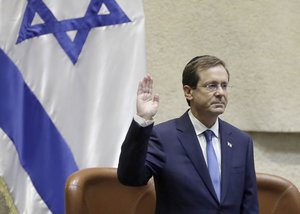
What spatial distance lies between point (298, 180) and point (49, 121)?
1.47 m

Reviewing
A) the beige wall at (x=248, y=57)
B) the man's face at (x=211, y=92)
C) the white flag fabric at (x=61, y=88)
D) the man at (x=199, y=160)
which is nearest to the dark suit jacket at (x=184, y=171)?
the man at (x=199, y=160)

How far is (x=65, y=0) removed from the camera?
2.97 m

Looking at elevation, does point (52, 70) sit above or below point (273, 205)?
above

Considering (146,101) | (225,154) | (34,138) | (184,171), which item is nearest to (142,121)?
(146,101)

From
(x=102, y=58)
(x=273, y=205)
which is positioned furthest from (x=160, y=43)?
(x=273, y=205)

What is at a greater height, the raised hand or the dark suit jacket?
the raised hand

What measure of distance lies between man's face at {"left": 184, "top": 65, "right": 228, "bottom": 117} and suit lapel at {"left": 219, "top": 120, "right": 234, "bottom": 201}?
0.11 metres

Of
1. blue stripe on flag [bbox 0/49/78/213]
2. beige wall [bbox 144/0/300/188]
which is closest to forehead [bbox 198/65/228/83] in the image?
blue stripe on flag [bbox 0/49/78/213]

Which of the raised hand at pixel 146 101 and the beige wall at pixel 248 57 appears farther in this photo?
the beige wall at pixel 248 57

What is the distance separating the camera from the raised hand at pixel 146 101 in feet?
6.36

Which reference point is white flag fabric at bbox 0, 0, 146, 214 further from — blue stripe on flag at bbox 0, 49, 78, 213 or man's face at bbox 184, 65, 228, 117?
man's face at bbox 184, 65, 228, 117

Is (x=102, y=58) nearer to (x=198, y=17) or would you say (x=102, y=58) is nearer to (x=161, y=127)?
(x=198, y=17)

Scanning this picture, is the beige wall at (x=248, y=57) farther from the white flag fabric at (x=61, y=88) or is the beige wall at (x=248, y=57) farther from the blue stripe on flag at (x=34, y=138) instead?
the blue stripe on flag at (x=34, y=138)

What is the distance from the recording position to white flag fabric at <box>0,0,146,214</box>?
9.55ft
